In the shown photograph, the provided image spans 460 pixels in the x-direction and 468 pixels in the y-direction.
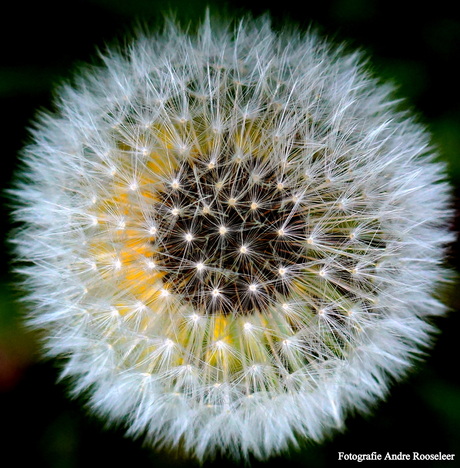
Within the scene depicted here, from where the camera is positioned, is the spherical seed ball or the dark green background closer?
the spherical seed ball

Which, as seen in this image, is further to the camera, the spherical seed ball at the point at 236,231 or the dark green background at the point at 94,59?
the dark green background at the point at 94,59

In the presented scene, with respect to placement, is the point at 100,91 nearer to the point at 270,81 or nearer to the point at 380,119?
the point at 270,81

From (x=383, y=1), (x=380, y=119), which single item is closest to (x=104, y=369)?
(x=380, y=119)

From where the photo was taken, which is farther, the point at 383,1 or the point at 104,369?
the point at 383,1

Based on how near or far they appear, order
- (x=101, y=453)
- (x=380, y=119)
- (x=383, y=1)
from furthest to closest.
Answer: (x=101, y=453) < (x=383, y=1) < (x=380, y=119)
